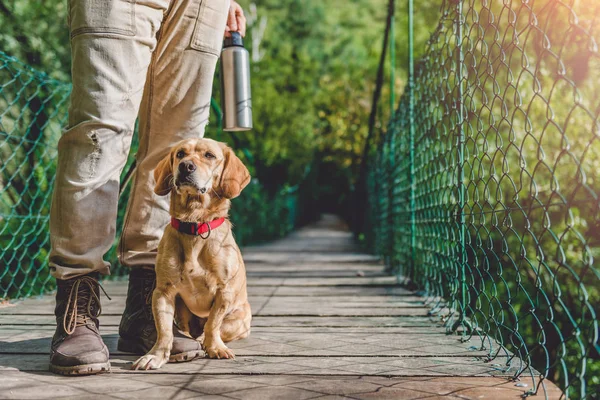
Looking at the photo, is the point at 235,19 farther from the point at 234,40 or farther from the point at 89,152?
the point at 89,152

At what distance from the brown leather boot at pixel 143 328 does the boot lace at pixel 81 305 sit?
0.52ft

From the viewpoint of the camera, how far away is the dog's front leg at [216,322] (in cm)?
172

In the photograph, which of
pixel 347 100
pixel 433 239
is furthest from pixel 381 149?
pixel 347 100

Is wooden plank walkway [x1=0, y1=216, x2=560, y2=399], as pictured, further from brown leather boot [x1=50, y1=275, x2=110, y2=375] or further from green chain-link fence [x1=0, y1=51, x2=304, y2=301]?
green chain-link fence [x1=0, y1=51, x2=304, y2=301]

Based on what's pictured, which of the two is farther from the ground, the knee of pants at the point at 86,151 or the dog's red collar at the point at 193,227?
the knee of pants at the point at 86,151

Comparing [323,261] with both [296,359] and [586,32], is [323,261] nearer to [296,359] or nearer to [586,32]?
[296,359]

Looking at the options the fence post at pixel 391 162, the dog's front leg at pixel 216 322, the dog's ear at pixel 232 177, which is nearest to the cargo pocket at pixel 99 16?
the dog's ear at pixel 232 177

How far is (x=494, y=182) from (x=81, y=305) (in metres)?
1.98

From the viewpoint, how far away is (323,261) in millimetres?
5332

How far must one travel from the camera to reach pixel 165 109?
1903mm

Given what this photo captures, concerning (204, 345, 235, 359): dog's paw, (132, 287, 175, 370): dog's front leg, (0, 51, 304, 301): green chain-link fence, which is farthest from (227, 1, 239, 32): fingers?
(204, 345, 235, 359): dog's paw

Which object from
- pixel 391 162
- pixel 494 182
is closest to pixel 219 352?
pixel 494 182

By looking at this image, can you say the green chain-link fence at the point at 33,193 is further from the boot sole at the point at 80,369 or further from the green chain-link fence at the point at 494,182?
the green chain-link fence at the point at 494,182

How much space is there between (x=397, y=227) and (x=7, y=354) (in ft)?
9.78
